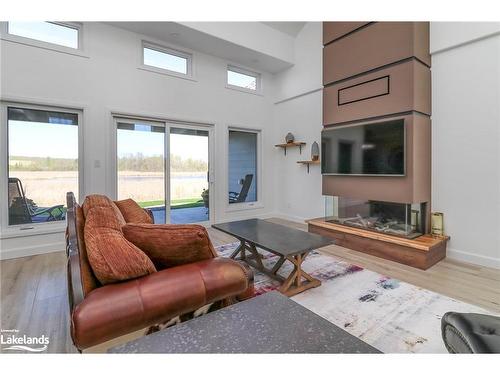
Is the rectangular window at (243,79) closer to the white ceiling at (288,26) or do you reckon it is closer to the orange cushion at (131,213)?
the white ceiling at (288,26)

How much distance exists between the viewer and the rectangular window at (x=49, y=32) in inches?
125

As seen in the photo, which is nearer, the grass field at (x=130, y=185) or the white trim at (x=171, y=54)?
the grass field at (x=130, y=185)

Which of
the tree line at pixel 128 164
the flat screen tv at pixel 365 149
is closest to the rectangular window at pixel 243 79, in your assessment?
the tree line at pixel 128 164

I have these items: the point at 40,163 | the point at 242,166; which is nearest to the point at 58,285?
the point at 40,163

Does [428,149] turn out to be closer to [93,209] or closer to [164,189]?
[93,209]

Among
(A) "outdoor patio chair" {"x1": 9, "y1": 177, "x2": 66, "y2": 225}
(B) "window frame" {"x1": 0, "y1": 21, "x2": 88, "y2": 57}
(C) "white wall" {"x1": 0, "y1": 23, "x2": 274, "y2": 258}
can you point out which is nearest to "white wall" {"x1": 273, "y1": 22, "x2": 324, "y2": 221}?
(C) "white wall" {"x1": 0, "y1": 23, "x2": 274, "y2": 258}

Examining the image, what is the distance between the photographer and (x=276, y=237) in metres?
2.45

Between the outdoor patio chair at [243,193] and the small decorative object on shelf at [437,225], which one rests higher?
the outdoor patio chair at [243,193]

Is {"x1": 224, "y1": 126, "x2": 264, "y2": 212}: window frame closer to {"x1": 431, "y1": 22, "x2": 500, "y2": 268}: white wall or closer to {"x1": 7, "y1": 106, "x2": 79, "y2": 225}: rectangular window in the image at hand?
{"x1": 7, "y1": 106, "x2": 79, "y2": 225}: rectangular window

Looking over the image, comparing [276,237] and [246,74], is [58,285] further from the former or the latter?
[246,74]

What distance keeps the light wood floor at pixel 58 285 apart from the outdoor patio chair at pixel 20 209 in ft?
1.72

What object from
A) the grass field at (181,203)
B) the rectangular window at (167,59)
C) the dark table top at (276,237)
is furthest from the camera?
the grass field at (181,203)

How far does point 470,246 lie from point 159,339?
3.53 m
